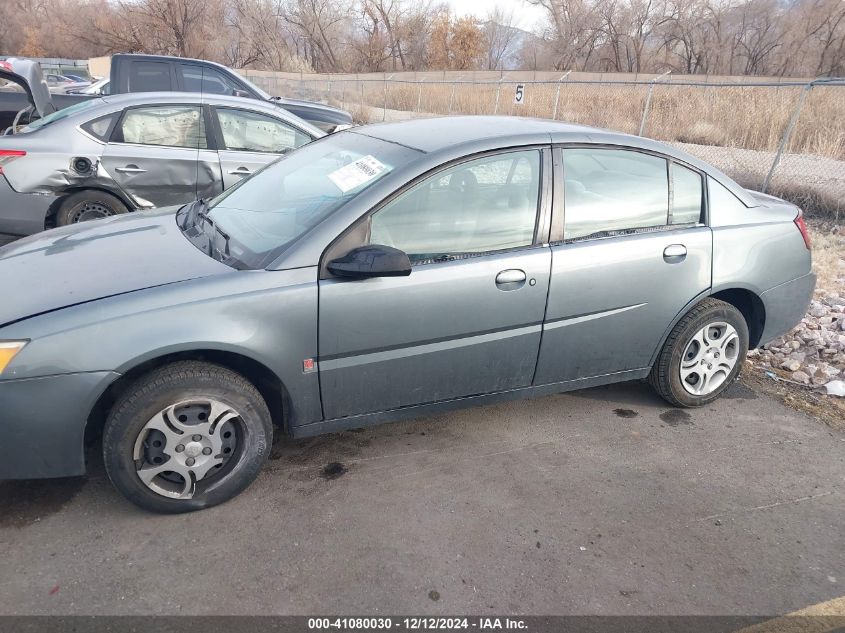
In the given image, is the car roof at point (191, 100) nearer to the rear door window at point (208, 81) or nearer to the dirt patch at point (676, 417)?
the rear door window at point (208, 81)

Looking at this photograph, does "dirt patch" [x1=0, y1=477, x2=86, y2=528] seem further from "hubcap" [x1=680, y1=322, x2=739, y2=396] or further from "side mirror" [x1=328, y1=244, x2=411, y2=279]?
"hubcap" [x1=680, y1=322, x2=739, y2=396]

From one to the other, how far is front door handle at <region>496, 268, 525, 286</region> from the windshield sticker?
0.76 m

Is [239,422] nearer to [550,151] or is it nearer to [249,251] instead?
[249,251]

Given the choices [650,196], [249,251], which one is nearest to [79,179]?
[249,251]

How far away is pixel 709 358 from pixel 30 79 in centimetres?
758

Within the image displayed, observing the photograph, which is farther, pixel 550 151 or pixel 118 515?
pixel 550 151

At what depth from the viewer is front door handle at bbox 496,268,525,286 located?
10.2ft

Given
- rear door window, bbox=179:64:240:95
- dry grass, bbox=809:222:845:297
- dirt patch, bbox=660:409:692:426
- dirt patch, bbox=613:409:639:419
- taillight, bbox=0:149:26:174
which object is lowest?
dirt patch, bbox=660:409:692:426

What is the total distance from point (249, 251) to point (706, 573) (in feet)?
7.86

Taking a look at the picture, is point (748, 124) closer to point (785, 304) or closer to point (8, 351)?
point (785, 304)

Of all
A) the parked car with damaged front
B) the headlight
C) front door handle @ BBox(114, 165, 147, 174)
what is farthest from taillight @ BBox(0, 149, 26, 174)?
the headlight

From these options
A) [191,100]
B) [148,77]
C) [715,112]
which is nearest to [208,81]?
[148,77]

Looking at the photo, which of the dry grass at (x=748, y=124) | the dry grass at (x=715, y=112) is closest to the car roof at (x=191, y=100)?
the dry grass at (x=748, y=124)

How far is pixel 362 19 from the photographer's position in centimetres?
5434
